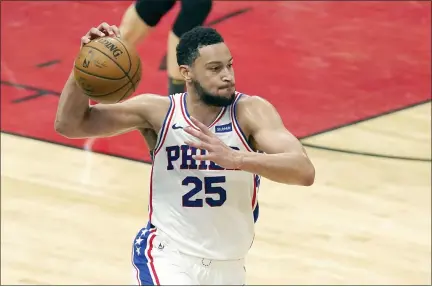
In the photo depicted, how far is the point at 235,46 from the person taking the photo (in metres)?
11.2

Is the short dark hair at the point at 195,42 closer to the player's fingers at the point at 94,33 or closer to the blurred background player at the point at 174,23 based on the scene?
the player's fingers at the point at 94,33

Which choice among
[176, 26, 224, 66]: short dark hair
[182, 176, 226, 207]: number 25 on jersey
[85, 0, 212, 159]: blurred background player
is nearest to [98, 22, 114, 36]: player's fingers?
[176, 26, 224, 66]: short dark hair

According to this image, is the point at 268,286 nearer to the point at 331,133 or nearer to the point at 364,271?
the point at 364,271

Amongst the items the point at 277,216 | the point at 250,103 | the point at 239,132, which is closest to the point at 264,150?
the point at 239,132

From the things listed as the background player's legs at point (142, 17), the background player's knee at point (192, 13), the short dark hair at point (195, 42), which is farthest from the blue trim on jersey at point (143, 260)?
the background player's legs at point (142, 17)

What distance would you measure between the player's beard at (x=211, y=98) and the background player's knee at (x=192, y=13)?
3744 millimetres

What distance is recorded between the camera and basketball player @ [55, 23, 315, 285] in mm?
4727

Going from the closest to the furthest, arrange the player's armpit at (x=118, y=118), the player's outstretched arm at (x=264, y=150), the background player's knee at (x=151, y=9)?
the player's outstretched arm at (x=264, y=150) < the player's armpit at (x=118, y=118) < the background player's knee at (x=151, y=9)

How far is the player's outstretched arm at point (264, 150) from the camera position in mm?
4270

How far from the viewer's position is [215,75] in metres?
4.66

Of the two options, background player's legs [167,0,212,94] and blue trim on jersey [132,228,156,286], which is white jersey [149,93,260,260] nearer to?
blue trim on jersey [132,228,156,286]

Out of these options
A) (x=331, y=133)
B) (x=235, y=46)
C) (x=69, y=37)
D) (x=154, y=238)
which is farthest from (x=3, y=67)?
(x=154, y=238)

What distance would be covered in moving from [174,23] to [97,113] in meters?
3.79

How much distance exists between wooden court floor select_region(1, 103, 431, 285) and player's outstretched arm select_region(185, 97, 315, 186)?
7.61 ft
